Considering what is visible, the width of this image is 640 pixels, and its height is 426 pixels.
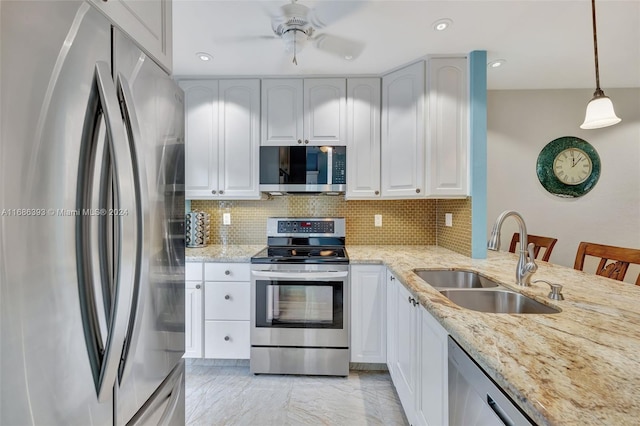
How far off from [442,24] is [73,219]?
221cm

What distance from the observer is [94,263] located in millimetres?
612

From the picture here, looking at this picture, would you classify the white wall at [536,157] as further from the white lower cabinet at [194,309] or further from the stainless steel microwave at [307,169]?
the white lower cabinet at [194,309]

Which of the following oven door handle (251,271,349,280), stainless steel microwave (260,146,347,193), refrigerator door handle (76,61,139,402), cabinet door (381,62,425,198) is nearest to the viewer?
refrigerator door handle (76,61,139,402)

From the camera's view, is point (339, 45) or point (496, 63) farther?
point (496, 63)

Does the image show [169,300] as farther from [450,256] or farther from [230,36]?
[450,256]

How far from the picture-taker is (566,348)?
0.78 metres

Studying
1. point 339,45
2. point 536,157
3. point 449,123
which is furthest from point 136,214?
point 536,157

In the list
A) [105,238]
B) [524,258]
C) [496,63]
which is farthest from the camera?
[496,63]

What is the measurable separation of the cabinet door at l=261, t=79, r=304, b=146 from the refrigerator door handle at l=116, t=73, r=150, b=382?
70.9 inches

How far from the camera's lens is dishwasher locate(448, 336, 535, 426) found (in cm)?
70

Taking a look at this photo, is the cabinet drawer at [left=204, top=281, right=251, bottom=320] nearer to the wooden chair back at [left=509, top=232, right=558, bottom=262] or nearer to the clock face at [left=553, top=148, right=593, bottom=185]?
the wooden chair back at [left=509, top=232, right=558, bottom=262]

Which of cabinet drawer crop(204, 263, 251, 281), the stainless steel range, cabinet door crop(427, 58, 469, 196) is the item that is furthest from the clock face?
cabinet drawer crop(204, 263, 251, 281)

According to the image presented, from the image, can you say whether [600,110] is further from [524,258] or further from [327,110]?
[327,110]

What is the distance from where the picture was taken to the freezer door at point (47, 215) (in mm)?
466
